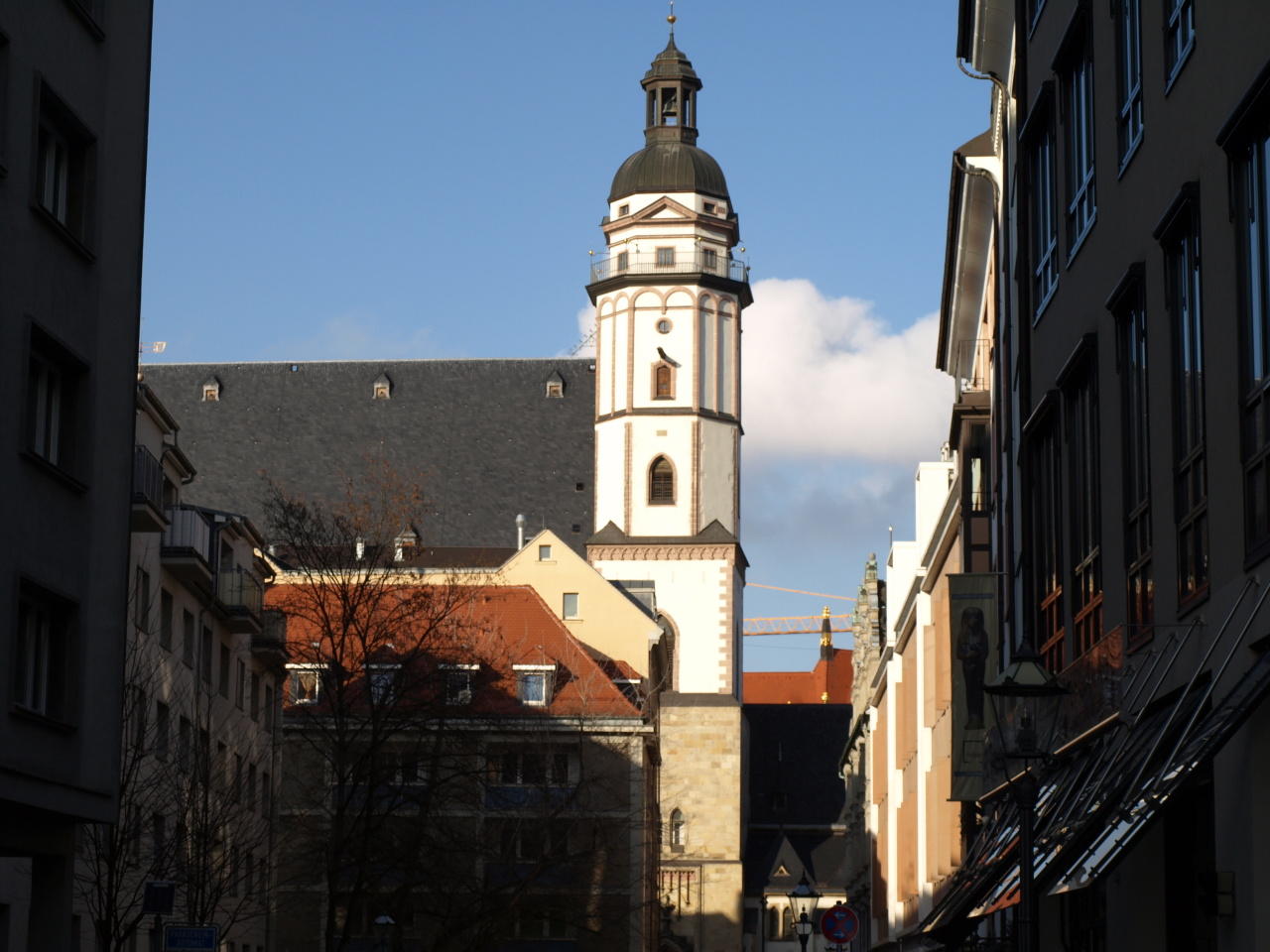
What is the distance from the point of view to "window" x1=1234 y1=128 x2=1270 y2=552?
40.0 ft

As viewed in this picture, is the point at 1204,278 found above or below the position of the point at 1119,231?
below

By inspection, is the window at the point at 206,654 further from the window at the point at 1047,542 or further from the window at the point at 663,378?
the window at the point at 663,378

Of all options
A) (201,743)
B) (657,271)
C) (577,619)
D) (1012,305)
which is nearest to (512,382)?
(657,271)

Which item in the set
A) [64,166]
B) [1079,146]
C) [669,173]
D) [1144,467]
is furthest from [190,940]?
[669,173]

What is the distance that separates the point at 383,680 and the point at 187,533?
5.50m

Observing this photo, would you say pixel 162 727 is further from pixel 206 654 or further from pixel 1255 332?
pixel 1255 332

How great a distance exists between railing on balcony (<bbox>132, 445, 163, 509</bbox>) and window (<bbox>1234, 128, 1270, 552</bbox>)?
903 inches

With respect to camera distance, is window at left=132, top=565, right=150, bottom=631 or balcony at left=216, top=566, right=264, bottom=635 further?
balcony at left=216, top=566, right=264, bottom=635

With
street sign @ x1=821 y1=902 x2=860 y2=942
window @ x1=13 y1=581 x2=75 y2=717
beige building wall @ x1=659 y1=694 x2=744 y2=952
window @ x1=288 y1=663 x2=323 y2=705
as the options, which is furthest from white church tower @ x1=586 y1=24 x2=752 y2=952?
window @ x1=13 y1=581 x2=75 y2=717

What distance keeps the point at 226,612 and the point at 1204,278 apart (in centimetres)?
3174

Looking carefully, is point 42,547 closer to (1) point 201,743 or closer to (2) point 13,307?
(2) point 13,307

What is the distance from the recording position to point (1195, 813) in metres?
15.0

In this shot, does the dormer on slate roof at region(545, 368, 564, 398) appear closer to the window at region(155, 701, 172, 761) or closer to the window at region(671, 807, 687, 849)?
the window at region(671, 807, 687, 849)

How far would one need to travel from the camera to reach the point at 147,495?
110 feet
